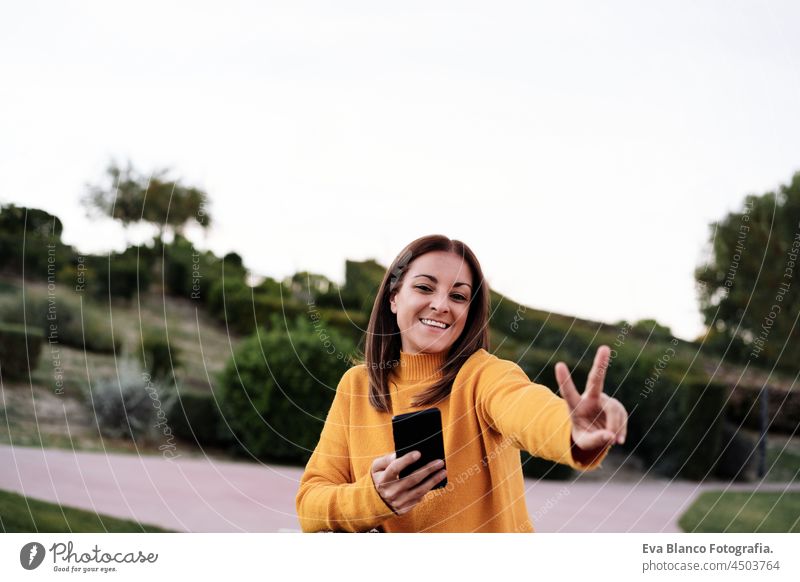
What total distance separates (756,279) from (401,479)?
296cm

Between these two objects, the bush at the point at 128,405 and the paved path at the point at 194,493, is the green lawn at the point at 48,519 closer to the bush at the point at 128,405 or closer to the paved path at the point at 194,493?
the paved path at the point at 194,493

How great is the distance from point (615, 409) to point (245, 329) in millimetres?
3085

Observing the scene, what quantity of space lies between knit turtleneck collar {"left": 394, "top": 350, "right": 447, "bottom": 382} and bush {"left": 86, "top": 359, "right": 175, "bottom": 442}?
8.02ft

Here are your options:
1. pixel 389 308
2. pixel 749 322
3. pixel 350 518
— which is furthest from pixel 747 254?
pixel 350 518

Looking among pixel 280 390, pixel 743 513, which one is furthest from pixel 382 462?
pixel 743 513

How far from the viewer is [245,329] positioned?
4.70 meters

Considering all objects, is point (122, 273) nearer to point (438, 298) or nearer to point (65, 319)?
point (65, 319)

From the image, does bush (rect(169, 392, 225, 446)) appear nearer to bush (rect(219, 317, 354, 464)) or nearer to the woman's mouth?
bush (rect(219, 317, 354, 464))

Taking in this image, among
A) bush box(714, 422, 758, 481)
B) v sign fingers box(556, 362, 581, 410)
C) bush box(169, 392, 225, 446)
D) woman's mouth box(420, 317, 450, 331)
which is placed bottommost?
bush box(714, 422, 758, 481)

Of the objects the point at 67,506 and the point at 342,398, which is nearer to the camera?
the point at 342,398

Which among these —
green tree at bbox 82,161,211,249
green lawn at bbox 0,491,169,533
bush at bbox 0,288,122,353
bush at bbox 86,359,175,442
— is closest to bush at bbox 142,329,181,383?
bush at bbox 86,359,175,442

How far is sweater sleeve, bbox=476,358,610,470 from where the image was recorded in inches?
78.6

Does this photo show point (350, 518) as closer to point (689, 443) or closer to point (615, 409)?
point (615, 409)

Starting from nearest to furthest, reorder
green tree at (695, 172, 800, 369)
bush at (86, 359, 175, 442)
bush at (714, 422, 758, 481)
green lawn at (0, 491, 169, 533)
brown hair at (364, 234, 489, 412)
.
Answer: brown hair at (364, 234, 489, 412)
green lawn at (0, 491, 169, 533)
green tree at (695, 172, 800, 369)
bush at (86, 359, 175, 442)
bush at (714, 422, 758, 481)
